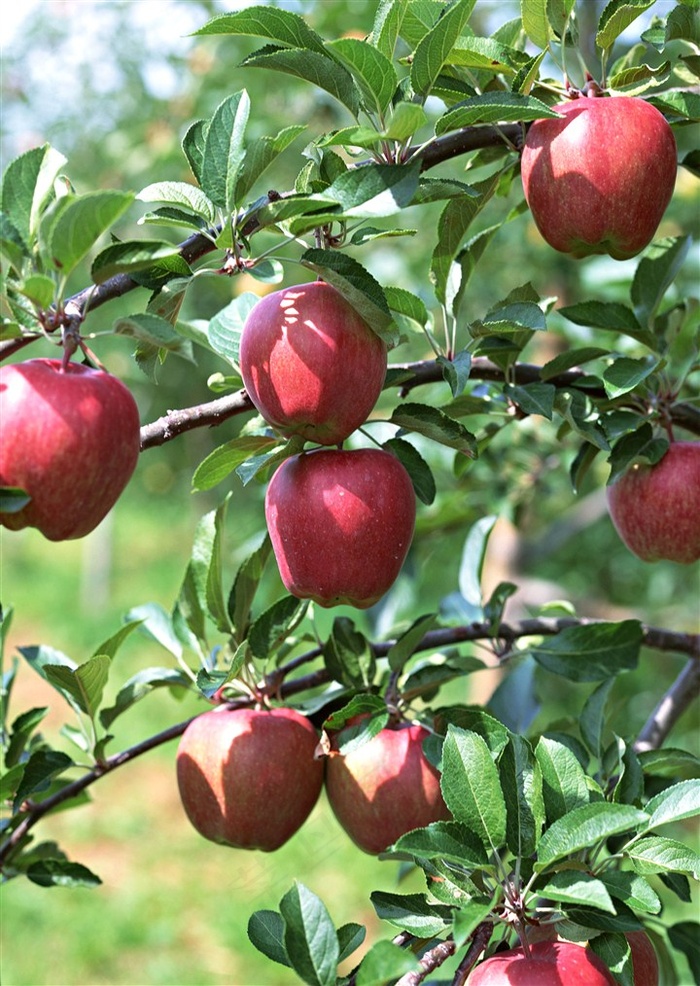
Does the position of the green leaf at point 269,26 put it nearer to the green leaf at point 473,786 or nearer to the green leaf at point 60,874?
the green leaf at point 473,786

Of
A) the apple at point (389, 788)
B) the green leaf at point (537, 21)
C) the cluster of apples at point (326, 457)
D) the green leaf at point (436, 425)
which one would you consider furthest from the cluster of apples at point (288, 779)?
the green leaf at point (537, 21)

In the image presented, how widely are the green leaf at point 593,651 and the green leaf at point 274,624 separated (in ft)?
0.75

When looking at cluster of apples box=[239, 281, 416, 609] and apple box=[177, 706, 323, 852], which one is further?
apple box=[177, 706, 323, 852]

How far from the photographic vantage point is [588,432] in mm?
801

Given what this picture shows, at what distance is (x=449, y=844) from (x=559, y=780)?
0.28ft

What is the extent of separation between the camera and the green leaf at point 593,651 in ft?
3.03

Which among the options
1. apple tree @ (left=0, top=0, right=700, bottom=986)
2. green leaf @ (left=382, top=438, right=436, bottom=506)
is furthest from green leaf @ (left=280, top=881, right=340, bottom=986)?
green leaf @ (left=382, top=438, right=436, bottom=506)

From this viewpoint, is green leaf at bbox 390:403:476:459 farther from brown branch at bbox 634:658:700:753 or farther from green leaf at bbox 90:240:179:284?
brown branch at bbox 634:658:700:753

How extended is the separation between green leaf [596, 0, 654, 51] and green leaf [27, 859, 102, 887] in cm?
74

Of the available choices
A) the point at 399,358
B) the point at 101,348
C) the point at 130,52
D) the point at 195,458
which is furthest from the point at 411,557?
the point at 195,458

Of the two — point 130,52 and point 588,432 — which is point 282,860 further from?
point 130,52

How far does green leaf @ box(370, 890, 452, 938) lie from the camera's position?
2.08ft

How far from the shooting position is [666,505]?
2.95ft

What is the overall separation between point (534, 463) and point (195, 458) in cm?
335
